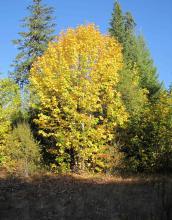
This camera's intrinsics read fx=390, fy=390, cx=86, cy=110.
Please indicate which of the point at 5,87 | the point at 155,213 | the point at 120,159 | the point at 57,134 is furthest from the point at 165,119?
the point at 155,213

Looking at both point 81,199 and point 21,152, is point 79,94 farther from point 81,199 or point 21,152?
point 81,199

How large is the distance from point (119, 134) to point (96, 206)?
436 inches

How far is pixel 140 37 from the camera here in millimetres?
46594

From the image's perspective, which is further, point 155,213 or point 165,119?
point 165,119

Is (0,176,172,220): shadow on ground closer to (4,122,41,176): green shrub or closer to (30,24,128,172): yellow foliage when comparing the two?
(4,122,41,176): green shrub

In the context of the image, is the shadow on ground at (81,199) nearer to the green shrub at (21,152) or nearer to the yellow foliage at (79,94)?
the green shrub at (21,152)

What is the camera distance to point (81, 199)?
14.9m

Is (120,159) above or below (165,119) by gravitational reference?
below

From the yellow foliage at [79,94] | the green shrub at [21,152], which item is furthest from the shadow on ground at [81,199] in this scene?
the yellow foliage at [79,94]

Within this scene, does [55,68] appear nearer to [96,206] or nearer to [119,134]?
[119,134]

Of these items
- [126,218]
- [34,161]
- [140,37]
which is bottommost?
[126,218]

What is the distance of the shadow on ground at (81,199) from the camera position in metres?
12.2

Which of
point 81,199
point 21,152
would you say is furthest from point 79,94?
point 81,199

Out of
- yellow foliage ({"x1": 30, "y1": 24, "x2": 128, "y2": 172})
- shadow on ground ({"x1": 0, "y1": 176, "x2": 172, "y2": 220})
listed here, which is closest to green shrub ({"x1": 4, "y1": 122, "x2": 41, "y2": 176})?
yellow foliage ({"x1": 30, "y1": 24, "x2": 128, "y2": 172})
